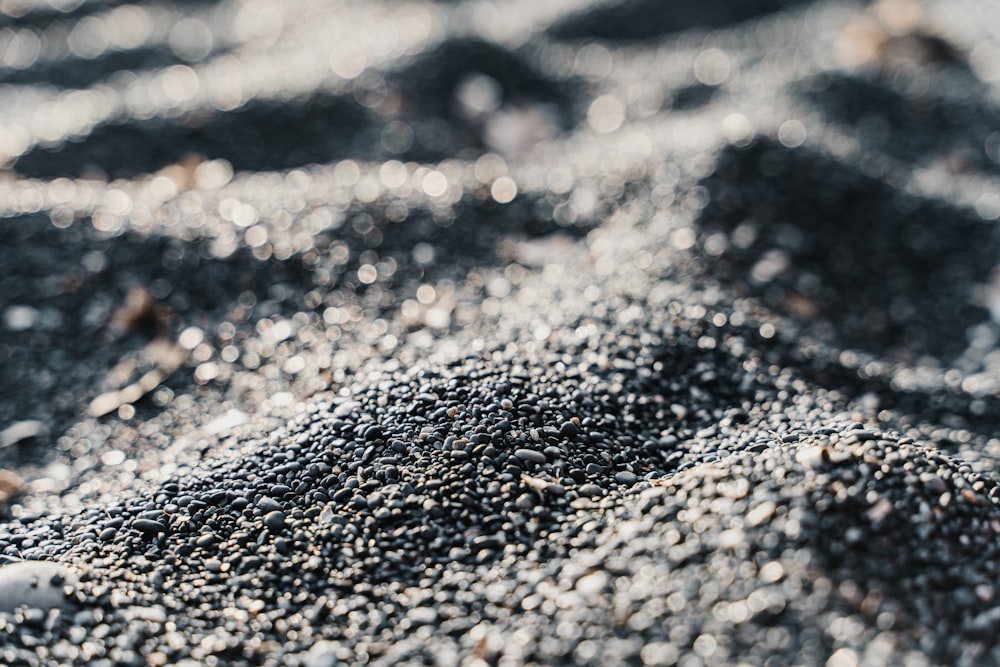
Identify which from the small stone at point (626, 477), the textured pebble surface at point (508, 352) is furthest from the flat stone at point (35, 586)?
the small stone at point (626, 477)

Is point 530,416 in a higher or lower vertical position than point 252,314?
higher

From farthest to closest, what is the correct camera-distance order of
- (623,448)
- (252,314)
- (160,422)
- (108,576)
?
(252,314) → (160,422) → (623,448) → (108,576)

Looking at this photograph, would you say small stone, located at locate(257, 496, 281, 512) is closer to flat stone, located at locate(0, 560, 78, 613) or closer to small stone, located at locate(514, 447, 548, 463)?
flat stone, located at locate(0, 560, 78, 613)

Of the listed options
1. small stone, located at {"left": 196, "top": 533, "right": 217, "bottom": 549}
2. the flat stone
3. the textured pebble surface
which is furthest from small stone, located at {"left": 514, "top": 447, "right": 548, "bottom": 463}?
the flat stone

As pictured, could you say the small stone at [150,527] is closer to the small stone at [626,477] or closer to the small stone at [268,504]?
the small stone at [268,504]

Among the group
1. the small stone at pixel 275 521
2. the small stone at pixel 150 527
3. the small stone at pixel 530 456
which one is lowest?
the small stone at pixel 150 527

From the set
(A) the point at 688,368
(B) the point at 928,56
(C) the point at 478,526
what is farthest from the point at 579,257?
(B) the point at 928,56

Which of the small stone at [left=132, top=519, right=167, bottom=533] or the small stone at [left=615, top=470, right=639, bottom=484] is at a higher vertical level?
the small stone at [left=615, top=470, right=639, bottom=484]

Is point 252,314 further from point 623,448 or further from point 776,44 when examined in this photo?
point 776,44
